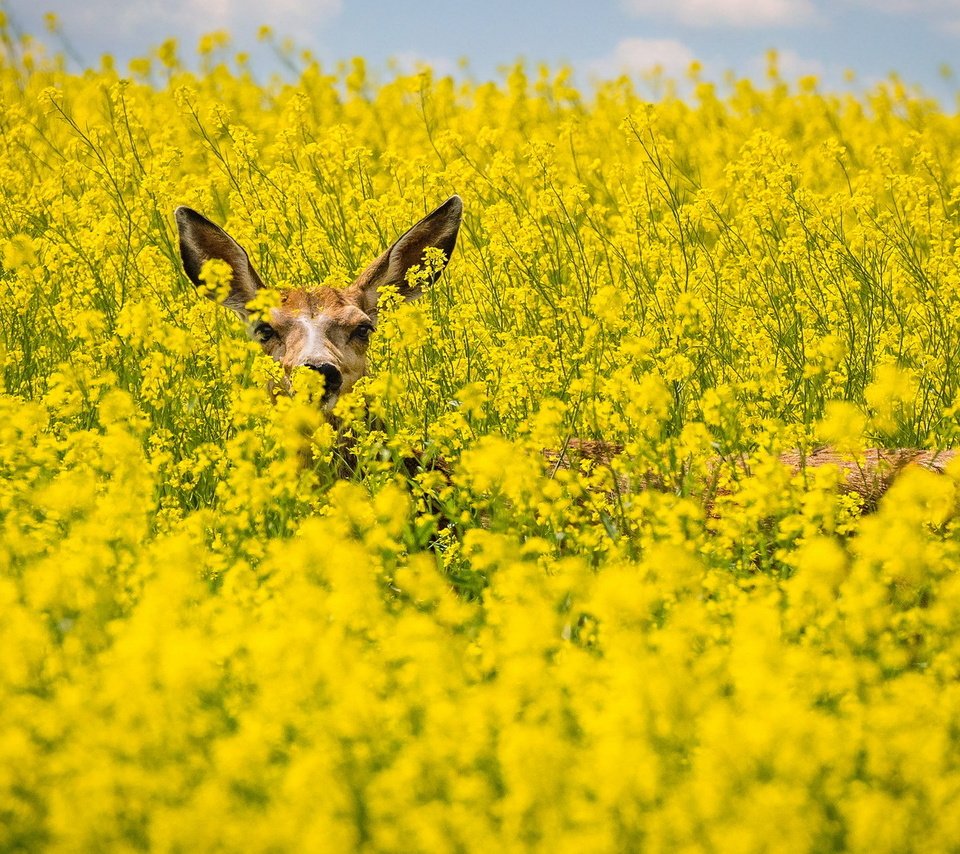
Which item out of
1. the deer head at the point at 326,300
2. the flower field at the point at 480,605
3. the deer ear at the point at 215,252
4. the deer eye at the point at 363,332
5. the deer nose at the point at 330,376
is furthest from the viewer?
the deer ear at the point at 215,252

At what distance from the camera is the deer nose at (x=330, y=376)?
16.2ft

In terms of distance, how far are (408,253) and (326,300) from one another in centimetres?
57

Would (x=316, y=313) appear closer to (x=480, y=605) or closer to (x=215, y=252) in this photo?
(x=215, y=252)

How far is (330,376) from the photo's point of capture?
16.3 feet

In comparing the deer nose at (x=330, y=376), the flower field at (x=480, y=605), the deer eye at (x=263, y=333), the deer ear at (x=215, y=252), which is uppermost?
the deer ear at (x=215, y=252)

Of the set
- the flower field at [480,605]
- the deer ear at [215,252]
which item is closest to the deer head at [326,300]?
the deer ear at [215,252]

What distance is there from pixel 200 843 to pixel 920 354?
212 inches

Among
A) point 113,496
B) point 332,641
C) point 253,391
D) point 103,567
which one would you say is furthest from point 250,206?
point 332,641

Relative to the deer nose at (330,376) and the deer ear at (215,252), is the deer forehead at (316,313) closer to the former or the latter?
the deer ear at (215,252)

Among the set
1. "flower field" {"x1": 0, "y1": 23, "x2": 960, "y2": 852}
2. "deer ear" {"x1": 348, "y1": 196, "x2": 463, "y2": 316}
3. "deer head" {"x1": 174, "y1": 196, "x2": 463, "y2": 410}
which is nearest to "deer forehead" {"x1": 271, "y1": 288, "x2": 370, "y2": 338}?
"deer head" {"x1": 174, "y1": 196, "x2": 463, "y2": 410}

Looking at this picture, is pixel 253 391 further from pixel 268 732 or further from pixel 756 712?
pixel 756 712

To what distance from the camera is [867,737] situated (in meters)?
2.57

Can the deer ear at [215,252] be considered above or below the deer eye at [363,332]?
above

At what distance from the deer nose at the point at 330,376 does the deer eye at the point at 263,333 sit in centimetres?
74
